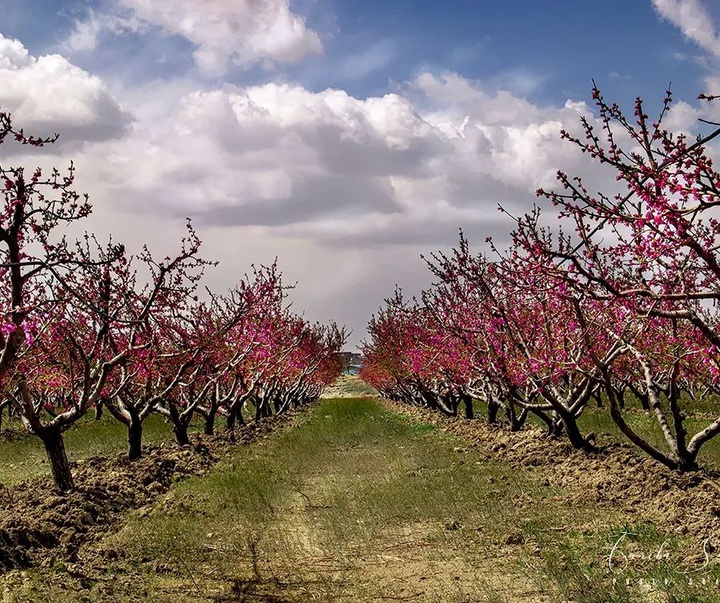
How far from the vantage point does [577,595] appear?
7180 mm

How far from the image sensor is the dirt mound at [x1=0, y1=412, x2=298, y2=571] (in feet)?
30.7

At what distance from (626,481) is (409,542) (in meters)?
4.73

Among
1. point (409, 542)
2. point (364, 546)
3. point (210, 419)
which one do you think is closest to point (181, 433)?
point (210, 419)

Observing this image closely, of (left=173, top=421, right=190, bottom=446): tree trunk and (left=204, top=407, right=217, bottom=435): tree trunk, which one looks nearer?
(left=173, top=421, right=190, bottom=446): tree trunk

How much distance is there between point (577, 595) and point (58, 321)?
10.3 meters

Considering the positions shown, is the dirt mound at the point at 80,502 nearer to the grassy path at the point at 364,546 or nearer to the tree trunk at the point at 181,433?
the grassy path at the point at 364,546

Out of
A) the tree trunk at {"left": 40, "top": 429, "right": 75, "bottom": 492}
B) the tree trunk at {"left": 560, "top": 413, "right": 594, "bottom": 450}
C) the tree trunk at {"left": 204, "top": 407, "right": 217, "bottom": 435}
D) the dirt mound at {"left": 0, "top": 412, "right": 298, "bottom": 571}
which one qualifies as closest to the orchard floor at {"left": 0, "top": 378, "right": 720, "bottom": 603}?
the dirt mound at {"left": 0, "top": 412, "right": 298, "bottom": 571}

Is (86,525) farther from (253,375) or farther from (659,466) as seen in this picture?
(253,375)

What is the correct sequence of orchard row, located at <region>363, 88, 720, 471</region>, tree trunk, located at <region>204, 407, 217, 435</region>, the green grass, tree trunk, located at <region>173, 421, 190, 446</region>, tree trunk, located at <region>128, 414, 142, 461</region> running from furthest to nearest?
tree trunk, located at <region>204, 407, 217, 435</region>
tree trunk, located at <region>173, 421, 190, 446</region>
the green grass
tree trunk, located at <region>128, 414, 142, 461</region>
orchard row, located at <region>363, 88, 720, 471</region>

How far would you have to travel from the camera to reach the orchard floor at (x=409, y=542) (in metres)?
7.75

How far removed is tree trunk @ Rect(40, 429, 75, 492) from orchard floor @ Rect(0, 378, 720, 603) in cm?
171

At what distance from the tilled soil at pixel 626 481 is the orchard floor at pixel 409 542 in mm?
52

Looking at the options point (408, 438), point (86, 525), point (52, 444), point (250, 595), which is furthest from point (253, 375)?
point (250, 595)

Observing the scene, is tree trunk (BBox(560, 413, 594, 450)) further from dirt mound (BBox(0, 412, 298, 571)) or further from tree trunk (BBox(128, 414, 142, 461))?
tree trunk (BBox(128, 414, 142, 461))
